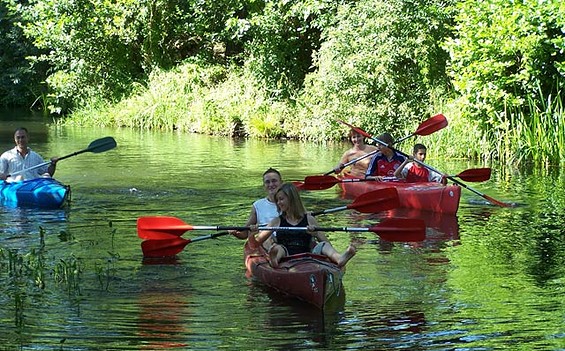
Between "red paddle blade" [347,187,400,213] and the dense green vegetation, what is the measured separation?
813 cm

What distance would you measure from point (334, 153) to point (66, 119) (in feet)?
42.0

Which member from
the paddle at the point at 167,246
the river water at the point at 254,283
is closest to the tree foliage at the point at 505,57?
the river water at the point at 254,283

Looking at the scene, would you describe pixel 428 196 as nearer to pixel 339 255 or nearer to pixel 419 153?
pixel 419 153

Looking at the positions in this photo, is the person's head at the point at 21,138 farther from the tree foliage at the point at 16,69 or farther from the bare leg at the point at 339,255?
the tree foliage at the point at 16,69

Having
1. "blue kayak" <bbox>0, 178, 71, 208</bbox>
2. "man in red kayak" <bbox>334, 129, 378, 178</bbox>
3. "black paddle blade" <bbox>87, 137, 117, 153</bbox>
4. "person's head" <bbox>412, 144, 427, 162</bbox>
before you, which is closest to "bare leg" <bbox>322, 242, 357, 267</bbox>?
"person's head" <bbox>412, 144, 427, 162</bbox>

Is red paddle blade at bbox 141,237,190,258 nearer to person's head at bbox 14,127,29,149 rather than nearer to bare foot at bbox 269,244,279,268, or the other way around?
bare foot at bbox 269,244,279,268

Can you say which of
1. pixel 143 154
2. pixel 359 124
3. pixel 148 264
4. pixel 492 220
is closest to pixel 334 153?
pixel 359 124

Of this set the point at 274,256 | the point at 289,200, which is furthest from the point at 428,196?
the point at 274,256

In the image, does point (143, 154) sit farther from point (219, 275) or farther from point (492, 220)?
point (219, 275)

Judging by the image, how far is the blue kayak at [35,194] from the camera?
13.4 meters

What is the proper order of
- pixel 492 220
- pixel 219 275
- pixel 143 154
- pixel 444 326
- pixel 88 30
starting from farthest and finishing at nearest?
pixel 88 30, pixel 143 154, pixel 492 220, pixel 219 275, pixel 444 326

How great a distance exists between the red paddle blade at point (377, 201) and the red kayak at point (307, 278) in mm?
1334

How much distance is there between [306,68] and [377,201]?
1958cm

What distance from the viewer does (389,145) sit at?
46.3 ft
